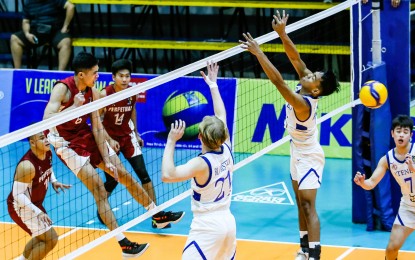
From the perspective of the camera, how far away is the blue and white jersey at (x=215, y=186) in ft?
26.0

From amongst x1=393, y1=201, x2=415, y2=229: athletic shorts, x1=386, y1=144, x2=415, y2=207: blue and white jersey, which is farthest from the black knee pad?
x1=393, y1=201, x2=415, y2=229: athletic shorts

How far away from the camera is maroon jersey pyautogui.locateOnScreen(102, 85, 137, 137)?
1173 cm

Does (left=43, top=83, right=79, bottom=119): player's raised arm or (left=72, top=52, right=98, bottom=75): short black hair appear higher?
(left=72, top=52, right=98, bottom=75): short black hair

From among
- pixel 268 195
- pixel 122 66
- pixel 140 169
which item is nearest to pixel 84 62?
pixel 122 66

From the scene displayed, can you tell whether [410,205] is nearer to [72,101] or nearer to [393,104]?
[393,104]

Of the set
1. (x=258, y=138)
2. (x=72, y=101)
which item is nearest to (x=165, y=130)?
(x=258, y=138)

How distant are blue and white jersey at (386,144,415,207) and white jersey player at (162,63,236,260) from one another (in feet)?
8.95

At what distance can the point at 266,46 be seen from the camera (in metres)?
16.9

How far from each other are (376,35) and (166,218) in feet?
11.6

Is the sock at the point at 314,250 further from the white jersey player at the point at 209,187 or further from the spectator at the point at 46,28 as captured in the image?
the spectator at the point at 46,28

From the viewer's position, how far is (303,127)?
9.88 m

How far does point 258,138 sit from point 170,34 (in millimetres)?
4178

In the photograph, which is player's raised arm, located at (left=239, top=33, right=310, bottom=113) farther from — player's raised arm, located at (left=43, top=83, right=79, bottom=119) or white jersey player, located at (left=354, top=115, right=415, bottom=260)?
player's raised arm, located at (left=43, top=83, right=79, bottom=119)

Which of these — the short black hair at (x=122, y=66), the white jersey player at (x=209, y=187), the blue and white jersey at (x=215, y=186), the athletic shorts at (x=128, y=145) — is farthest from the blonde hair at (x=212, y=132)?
the athletic shorts at (x=128, y=145)
